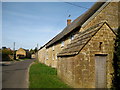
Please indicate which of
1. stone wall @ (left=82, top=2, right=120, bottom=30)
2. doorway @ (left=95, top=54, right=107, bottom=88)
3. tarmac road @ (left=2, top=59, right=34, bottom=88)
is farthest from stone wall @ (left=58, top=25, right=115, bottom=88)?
tarmac road @ (left=2, top=59, right=34, bottom=88)

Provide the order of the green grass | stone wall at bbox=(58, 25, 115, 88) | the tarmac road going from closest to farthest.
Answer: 1. stone wall at bbox=(58, 25, 115, 88)
2. the green grass
3. the tarmac road

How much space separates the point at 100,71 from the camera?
9.25m

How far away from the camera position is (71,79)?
962 centimetres

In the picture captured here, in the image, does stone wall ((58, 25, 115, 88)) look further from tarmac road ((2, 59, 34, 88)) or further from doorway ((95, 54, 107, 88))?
tarmac road ((2, 59, 34, 88))

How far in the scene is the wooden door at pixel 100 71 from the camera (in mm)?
9148

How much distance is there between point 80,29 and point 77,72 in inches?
188

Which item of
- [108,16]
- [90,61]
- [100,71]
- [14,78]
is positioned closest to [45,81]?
[14,78]

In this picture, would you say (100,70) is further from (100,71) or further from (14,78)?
(14,78)

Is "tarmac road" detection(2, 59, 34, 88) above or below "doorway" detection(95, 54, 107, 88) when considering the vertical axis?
below

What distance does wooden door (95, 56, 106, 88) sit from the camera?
9.15 meters

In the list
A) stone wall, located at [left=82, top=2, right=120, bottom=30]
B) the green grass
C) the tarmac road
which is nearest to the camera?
the green grass

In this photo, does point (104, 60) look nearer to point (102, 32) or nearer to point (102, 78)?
point (102, 78)

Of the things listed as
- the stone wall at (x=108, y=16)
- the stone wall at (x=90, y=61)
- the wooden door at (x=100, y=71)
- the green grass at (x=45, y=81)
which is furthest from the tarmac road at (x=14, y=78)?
the stone wall at (x=108, y=16)

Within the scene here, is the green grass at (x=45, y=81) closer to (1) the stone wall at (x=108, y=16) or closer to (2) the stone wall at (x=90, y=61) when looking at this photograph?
(2) the stone wall at (x=90, y=61)
